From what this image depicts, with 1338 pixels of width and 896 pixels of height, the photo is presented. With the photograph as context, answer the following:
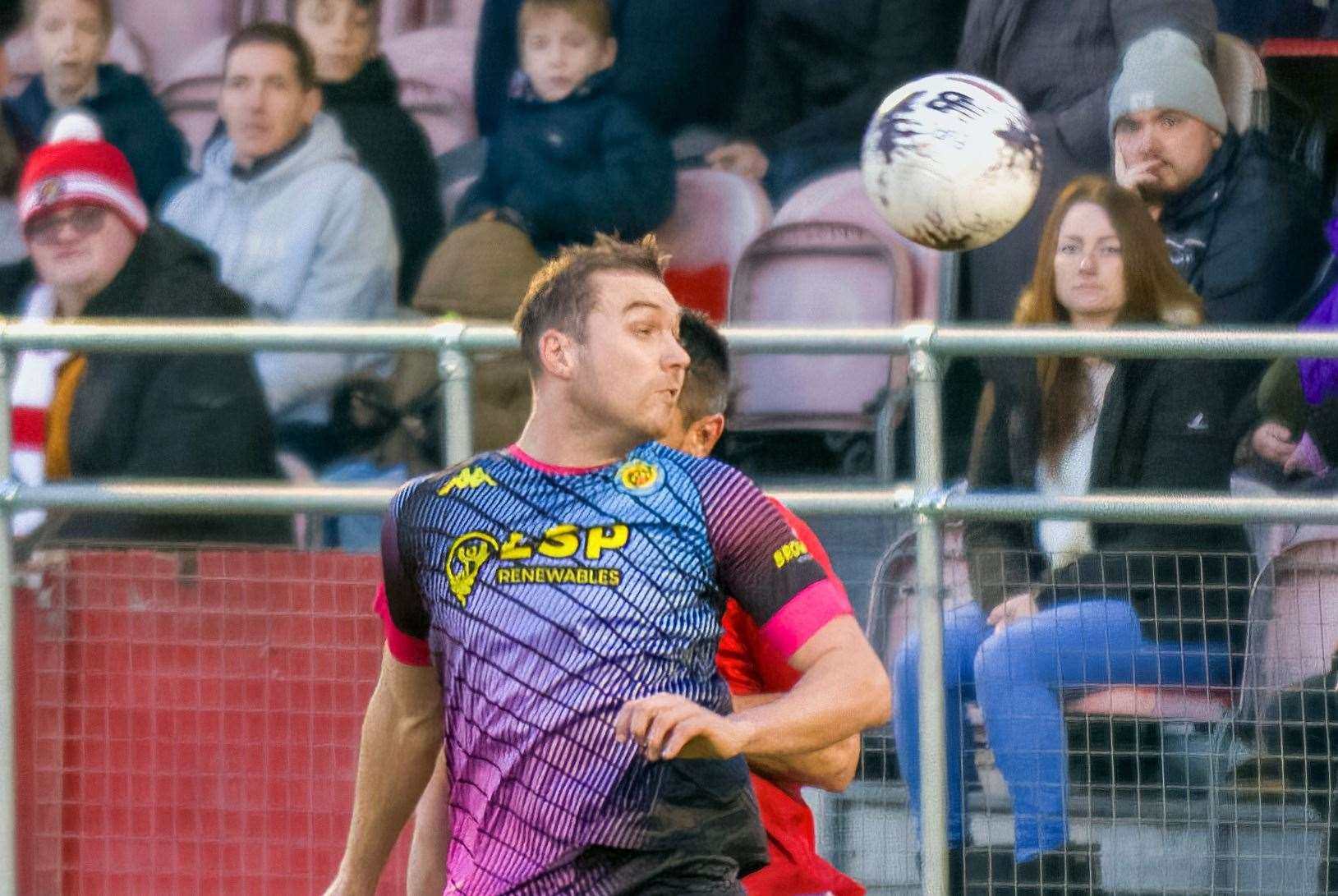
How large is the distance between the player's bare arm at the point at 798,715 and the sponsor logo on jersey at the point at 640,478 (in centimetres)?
36

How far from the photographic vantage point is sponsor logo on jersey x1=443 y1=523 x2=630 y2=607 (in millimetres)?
3152

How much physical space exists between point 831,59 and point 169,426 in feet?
8.38

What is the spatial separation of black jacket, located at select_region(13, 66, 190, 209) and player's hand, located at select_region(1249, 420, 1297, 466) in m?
4.03

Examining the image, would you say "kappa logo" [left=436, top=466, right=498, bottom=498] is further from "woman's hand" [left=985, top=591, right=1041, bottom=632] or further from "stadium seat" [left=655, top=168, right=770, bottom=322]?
"stadium seat" [left=655, top=168, right=770, bottom=322]

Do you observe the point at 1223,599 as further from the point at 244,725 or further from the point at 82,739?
the point at 82,739

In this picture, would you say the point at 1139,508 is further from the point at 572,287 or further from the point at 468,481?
the point at 468,481

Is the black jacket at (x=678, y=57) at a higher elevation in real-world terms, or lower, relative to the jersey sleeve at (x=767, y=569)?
higher

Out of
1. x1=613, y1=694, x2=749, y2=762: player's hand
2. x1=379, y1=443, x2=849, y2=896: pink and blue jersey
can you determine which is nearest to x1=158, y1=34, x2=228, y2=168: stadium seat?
x1=379, y1=443, x2=849, y2=896: pink and blue jersey

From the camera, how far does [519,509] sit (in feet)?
10.6

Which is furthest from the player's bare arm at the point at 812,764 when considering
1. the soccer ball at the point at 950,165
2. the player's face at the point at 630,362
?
the soccer ball at the point at 950,165

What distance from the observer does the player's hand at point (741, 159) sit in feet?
22.8

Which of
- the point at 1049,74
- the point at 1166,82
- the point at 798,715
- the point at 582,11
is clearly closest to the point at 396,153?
the point at 582,11

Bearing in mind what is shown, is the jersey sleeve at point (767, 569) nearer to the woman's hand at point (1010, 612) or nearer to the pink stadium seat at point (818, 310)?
the woman's hand at point (1010, 612)

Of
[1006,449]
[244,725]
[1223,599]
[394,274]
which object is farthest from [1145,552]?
[394,274]
